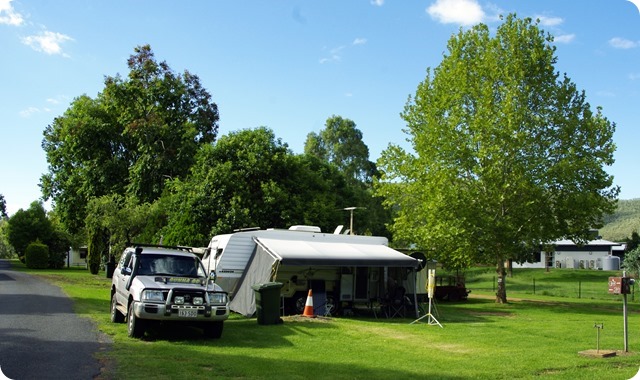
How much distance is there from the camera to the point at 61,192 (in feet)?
148

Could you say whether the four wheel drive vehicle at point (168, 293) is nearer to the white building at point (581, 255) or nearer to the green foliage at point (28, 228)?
the green foliage at point (28, 228)

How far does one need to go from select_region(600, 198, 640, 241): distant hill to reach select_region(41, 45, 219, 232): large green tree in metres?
92.7

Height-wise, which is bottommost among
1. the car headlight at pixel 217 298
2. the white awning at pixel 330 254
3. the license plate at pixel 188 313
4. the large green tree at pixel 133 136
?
the license plate at pixel 188 313

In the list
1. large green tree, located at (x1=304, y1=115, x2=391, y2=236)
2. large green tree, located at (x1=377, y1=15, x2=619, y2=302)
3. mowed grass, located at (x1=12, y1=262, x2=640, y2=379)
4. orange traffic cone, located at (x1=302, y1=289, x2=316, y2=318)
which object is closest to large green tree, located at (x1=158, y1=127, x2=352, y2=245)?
large green tree, located at (x1=377, y1=15, x2=619, y2=302)

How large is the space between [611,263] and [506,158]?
46.4 metres

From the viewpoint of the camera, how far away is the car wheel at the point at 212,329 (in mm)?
12336

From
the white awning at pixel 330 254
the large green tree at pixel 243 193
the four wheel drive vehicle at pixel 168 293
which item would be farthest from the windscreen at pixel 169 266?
the large green tree at pixel 243 193

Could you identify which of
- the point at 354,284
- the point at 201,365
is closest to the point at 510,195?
the point at 354,284

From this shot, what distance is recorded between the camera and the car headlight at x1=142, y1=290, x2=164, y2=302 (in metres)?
11.7

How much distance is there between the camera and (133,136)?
3906 centimetres

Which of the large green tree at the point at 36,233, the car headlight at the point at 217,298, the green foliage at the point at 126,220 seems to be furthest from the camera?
the large green tree at the point at 36,233

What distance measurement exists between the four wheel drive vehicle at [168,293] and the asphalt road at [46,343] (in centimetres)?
90

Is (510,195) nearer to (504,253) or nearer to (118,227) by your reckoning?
(504,253)

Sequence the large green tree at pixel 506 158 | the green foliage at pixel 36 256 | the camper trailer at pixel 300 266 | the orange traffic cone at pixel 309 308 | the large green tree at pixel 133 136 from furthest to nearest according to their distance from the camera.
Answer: the green foliage at pixel 36 256 < the large green tree at pixel 133 136 < the large green tree at pixel 506 158 < the camper trailer at pixel 300 266 < the orange traffic cone at pixel 309 308
